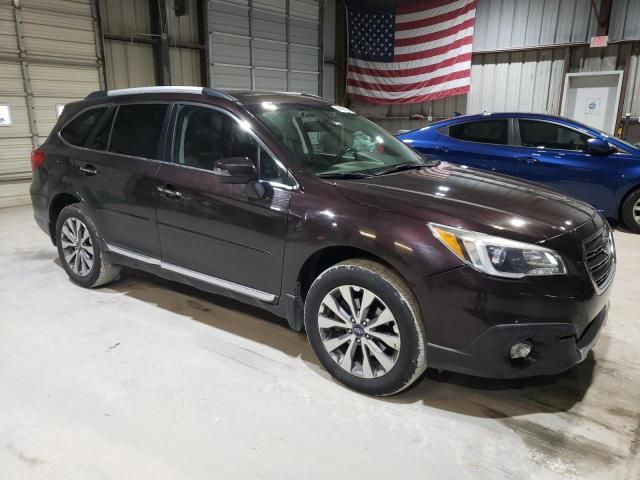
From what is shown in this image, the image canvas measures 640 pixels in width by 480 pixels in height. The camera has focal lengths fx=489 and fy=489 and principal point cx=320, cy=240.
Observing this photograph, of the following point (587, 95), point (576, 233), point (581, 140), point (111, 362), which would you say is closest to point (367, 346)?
point (576, 233)

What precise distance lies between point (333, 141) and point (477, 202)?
3.57ft

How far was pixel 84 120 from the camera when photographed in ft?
12.0

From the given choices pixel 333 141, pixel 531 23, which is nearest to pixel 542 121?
pixel 333 141

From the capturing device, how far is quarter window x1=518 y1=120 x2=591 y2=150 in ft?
19.0

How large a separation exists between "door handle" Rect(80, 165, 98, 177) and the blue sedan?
14.7ft

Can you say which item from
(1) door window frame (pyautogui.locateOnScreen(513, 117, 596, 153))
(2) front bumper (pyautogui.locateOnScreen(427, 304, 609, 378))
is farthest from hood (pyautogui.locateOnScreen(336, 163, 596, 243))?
(1) door window frame (pyautogui.locateOnScreen(513, 117, 596, 153))

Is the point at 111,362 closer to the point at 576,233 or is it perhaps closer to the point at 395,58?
the point at 576,233

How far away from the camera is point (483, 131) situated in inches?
248

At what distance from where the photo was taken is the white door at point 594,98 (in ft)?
31.2

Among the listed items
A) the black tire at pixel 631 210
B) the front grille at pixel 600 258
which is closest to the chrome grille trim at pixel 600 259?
the front grille at pixel 600 258

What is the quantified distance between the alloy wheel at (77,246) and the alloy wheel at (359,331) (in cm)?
211

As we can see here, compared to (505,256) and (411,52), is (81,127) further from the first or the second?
(411,52)

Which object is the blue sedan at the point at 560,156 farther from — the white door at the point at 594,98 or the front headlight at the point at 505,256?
the white door at the point at 594,98

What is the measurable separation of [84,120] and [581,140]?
17.4 ft
